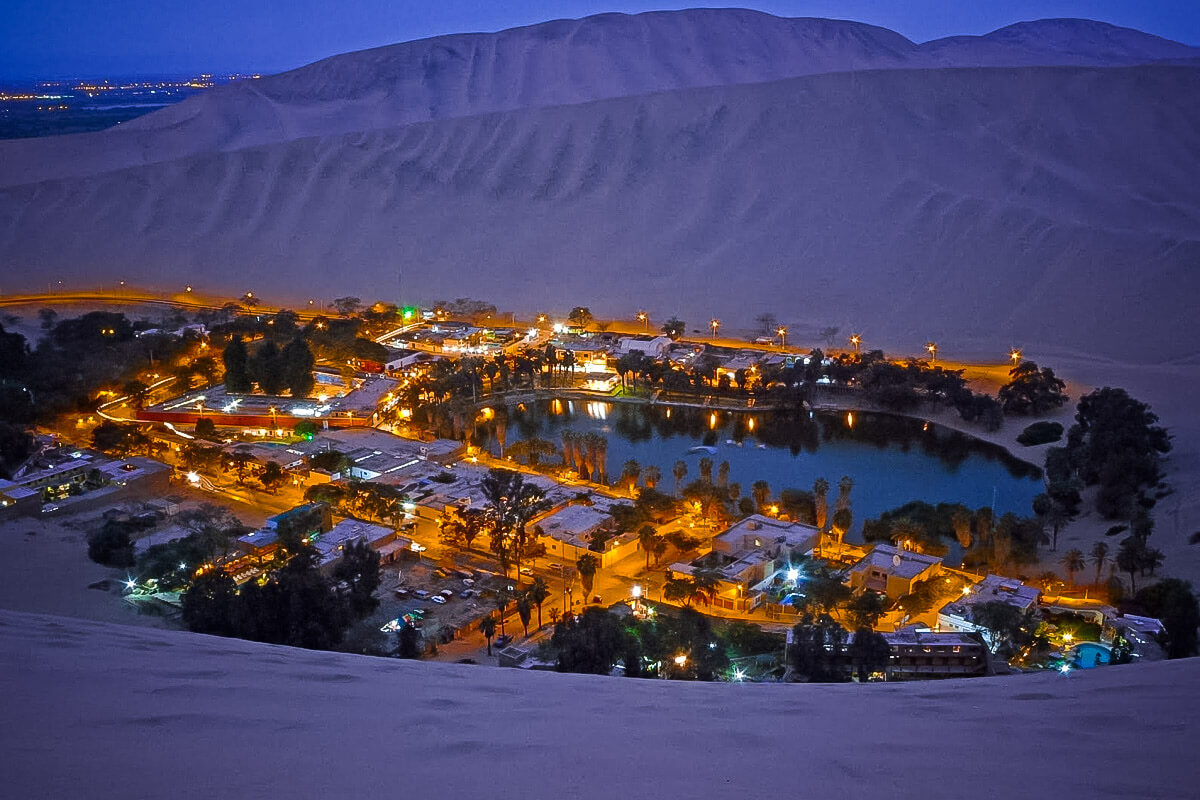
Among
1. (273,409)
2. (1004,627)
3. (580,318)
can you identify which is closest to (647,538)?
(1004,627)

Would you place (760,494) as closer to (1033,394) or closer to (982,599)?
(982,599)

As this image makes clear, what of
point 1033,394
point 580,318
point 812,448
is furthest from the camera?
point 580,318

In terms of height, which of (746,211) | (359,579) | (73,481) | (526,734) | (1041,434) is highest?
(746,211)

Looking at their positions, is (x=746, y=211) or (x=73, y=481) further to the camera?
(x=746, y=211)

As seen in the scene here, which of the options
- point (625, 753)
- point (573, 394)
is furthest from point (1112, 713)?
point (573, 394)

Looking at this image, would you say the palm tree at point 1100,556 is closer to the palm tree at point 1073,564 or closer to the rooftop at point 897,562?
the palm tree at point 1073,564

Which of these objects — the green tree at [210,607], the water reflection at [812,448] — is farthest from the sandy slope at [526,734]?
the water reflection at [812,448]
